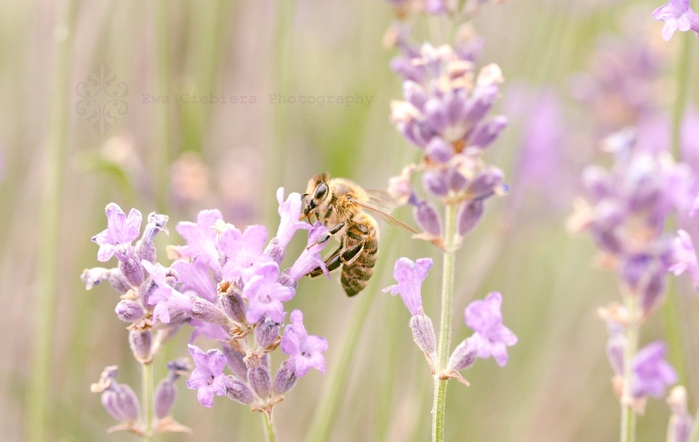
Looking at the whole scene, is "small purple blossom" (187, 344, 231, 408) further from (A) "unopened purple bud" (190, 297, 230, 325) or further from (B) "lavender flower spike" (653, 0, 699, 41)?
(B) "lavender flower spike" (653, 0, 699, 41)

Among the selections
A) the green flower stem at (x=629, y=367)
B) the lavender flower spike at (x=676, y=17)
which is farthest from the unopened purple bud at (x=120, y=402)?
the lavender flower spike at (x=676, y=17)

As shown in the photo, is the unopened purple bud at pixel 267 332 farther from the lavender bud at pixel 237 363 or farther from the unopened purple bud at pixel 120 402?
the unopened purple bud at pixel 120 402

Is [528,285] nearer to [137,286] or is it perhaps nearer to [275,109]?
[275,109]

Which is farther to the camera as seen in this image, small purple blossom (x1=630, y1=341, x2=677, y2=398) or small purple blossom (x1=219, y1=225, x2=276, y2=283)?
small purple blossom (x1=630, y1=341, x2=677, y2=398)

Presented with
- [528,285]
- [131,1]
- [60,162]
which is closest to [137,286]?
[60,162]

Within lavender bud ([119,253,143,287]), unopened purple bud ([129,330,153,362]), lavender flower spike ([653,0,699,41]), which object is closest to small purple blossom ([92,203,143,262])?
lavender bud ([119,253,143,287])

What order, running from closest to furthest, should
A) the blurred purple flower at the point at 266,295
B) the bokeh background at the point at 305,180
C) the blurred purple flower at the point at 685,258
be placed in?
1. the blurred purple flower at the point at 266,295
2. the blurred purple flower at the point at 685,258
3. the bokeh background at the point at 305,180
